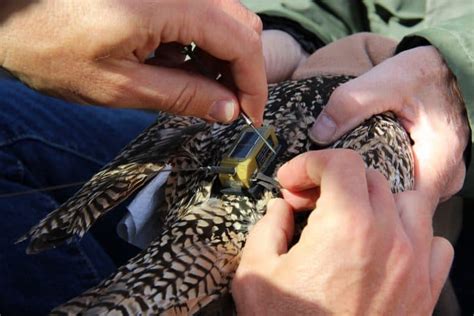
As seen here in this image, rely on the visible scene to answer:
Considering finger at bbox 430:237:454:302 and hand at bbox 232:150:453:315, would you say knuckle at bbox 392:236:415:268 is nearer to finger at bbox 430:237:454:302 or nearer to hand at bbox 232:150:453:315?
hand at bbox 232:150:453:315

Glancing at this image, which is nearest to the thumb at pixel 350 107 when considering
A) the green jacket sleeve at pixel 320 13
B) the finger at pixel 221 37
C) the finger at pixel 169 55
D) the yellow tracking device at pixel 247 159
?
the yellow tracking device at pixel 247 159

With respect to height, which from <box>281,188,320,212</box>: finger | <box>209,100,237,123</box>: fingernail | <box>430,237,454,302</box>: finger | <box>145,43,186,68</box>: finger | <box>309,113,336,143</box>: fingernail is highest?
<box>145,43,186,68</box>: finger

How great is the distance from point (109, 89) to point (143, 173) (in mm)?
337

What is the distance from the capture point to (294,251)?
148 cm

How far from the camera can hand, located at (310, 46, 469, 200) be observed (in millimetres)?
1927

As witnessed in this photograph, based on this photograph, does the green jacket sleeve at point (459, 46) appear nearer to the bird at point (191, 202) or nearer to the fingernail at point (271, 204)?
the bird at point (191, 202)

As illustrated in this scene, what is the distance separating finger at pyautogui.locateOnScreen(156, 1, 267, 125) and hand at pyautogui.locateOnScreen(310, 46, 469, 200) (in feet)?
1.45

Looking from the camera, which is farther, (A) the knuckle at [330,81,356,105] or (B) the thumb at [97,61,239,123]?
(A) the knuckle at [330,81,356,105]

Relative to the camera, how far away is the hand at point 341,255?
4.80 feet

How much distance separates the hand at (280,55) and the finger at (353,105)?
1.82ft

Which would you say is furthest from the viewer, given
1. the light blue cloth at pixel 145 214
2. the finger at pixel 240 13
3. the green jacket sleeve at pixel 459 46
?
the green jacket sleeve at pixel 459 46

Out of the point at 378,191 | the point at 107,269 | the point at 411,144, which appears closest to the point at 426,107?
the point at 411,144

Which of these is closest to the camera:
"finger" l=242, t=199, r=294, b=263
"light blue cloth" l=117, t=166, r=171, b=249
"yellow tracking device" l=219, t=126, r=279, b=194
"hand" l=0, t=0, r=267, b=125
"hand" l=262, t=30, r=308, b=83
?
"hand" l=0, t=0, r=267, b=125

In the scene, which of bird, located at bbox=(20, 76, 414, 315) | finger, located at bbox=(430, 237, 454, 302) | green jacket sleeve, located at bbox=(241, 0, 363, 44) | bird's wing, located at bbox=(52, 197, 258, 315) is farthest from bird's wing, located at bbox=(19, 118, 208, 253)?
green jacket sleeve, located at bbox=(241, 0, 363, 44)
